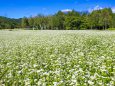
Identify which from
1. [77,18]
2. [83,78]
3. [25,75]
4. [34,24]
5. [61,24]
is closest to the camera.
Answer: [83,78]

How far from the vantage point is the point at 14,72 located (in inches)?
355

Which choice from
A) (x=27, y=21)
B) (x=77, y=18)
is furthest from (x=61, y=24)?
(x=27, y=21)

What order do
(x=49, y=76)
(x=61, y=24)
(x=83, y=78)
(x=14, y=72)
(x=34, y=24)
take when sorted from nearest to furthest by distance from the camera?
(x=83, y=78)
(x=49, y=76)
(x=14, y=72)
(x=61, y=24)
(x=34, y=24)

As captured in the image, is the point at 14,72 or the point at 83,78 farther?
the point at 14,72

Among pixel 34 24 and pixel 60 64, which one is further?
pixel 34 24

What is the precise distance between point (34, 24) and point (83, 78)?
103 meters

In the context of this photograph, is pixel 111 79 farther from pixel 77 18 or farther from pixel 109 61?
pixel 77 18

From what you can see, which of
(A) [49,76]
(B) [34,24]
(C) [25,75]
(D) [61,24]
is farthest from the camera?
(B) [34,24]

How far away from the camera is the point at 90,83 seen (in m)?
5.88

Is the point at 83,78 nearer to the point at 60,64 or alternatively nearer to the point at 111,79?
the point at 111,79

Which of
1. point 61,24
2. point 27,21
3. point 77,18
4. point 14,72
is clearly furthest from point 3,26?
point 14,72

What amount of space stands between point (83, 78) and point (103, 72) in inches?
42.7

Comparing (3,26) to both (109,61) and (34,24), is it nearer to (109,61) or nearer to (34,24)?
(34,24)

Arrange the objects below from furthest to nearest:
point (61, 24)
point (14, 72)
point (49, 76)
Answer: point (61, 24), point (14, 72), point (49, 76)
